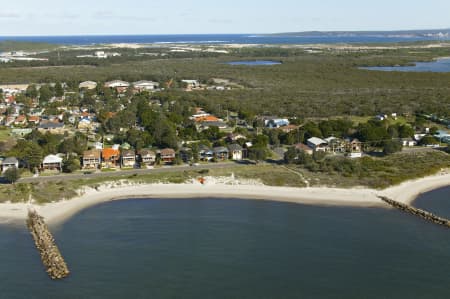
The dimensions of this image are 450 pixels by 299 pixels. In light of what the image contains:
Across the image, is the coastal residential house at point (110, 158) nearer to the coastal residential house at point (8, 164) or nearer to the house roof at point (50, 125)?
the coastal residential house at point (8, 164)

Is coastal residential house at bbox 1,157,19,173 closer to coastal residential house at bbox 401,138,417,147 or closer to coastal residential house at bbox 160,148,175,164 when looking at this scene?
coastal residential house at bbox 160,148,175,164

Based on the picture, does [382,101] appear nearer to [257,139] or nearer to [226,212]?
[257,139]

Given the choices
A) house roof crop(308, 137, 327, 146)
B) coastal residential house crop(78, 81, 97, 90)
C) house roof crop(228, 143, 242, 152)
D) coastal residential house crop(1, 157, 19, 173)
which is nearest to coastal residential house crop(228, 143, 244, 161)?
house roof crop(228, 143, 242, 152)

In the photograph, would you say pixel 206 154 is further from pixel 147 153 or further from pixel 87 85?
pixel 87 85

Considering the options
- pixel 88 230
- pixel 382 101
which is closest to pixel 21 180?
pixel 88 230

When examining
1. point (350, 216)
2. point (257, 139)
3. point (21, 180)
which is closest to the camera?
point (350, 216)

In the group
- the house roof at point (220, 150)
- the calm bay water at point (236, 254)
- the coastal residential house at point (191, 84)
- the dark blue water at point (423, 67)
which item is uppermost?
the dark blue water at point (423, 67)

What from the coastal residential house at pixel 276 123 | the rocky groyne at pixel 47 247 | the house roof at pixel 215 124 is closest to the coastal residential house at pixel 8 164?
the rocky groyne at pixel 47 247

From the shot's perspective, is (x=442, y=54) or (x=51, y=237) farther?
(x=442, y=54)
